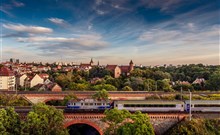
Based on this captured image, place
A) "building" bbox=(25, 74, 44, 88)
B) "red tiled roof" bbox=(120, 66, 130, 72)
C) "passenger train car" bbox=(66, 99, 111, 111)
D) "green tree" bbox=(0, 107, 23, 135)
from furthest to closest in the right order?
"red tiled roof" bbox=(120, 66, 130, 72)
"building" bbox=(25, 74, 44, 88)
"passenger train car" bbox=(66, 99, 111, 111)
"green tree" bbox=(0, 107, 23, 135)

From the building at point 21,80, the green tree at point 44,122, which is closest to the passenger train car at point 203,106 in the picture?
the green tree at point 44,122

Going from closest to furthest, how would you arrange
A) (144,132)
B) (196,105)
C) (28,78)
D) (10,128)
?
(144,132) < (10,128) < (196,105) < (28,78)

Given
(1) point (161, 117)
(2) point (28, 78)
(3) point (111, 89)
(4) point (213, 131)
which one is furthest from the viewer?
(2) point (28, 78)

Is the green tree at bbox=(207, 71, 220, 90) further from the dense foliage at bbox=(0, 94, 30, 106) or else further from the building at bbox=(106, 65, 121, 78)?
the dense foliage at bbox=(0, 94, 30, 106)

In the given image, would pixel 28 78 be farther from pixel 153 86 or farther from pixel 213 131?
pixel 213 131

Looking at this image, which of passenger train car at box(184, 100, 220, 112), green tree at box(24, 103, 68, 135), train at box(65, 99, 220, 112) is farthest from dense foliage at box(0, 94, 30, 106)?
passenger train car at box(184, 100, 220, 112)

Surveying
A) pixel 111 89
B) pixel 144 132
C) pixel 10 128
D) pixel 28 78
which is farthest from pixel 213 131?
pixel 28 78
